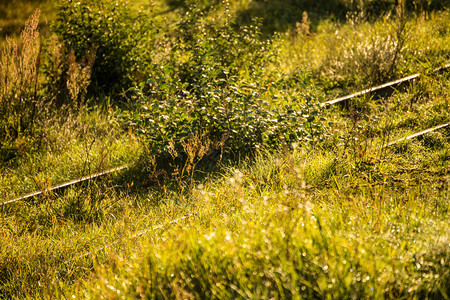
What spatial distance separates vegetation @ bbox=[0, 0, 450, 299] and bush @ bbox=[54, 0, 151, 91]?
0.03m

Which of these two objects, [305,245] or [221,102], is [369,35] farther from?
[305,245]

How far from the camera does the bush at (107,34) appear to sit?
7.54 meters

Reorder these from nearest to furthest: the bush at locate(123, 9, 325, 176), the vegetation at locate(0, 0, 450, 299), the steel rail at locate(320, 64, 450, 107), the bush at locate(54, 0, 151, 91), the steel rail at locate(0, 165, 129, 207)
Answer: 1. the vegetation at locate(0, 0, 450, 299)
2. the steel rail at locate(0, 165, 129, 207)
3. the bush at locate(123, 9, 325, 176)
4. the steel rail at locate(320, 64, 450, 107)
5. the bush at locate(54, 0, 151, 91)

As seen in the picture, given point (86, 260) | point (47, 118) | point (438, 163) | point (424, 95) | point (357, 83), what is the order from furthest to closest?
point (357, 83)
point (47, 118)
point (424, 95)
point (438, 163)
point (86, 260)

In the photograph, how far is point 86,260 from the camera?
366 cm

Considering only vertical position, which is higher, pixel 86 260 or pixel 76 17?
pixel 76 17

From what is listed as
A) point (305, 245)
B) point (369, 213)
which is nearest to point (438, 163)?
point (369, 213)

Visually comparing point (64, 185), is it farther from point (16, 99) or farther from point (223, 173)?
point (16, 99)

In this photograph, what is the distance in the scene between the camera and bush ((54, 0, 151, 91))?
7.54 meters

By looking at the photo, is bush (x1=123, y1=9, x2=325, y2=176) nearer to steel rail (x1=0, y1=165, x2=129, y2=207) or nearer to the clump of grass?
steel rail (x1=0, y1=165, x2=129, y2=207)

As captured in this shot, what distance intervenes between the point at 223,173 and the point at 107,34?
13.8 feet

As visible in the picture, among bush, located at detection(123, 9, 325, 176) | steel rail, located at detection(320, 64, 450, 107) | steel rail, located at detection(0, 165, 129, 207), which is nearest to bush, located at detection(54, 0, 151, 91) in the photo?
bush, located at detection(123, 9, 325, 176)

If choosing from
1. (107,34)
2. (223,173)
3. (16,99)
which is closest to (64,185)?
(223,173)

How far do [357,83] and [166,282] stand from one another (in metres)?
5.41
